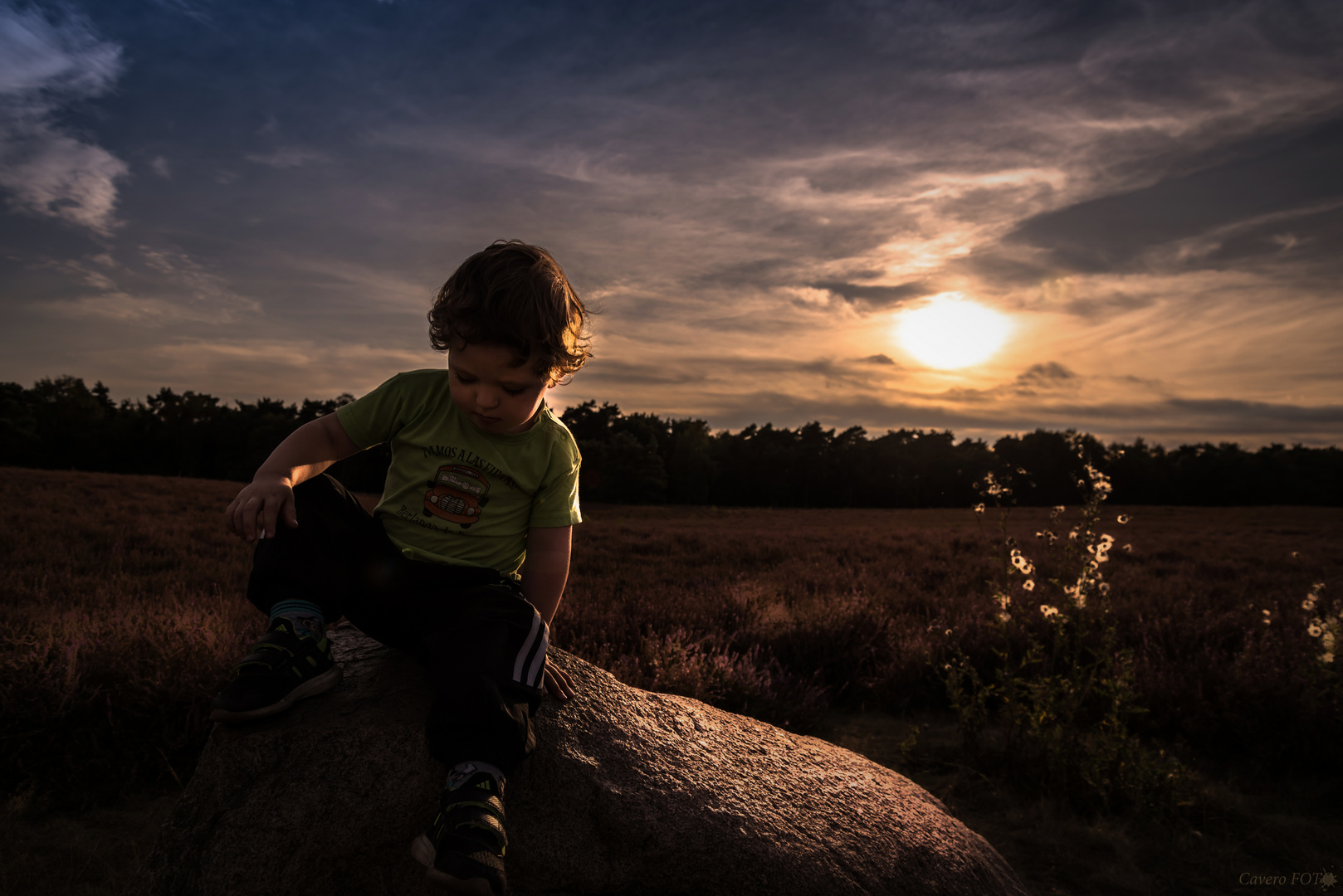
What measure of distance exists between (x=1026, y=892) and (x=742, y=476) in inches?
2125

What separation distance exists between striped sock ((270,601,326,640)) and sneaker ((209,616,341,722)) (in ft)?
0.04

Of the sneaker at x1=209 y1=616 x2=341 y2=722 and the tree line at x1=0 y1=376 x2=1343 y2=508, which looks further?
the tree line at x1=0 y1=376 x2=1343 y2=508

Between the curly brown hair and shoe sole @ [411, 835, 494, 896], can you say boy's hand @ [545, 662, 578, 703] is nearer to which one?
shoe sole @ [411, 835, 494, 896]

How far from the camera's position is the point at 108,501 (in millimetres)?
12234

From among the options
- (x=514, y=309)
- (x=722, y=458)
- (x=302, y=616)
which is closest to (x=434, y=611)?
(x=302, y=616)

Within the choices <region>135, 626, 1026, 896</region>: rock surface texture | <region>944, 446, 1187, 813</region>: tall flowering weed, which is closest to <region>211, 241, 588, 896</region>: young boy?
<region>135, 626, 1026, 896</region>: rock surface texture

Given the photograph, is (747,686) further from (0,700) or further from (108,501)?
(108,501)

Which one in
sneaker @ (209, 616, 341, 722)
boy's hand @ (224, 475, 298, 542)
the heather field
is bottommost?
the heather field

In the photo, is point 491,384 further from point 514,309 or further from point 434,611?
point 434,611

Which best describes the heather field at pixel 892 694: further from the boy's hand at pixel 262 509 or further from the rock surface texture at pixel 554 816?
the boy's hand at pixel 262 509

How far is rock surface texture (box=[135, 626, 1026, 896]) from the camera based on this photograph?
1.66 metres

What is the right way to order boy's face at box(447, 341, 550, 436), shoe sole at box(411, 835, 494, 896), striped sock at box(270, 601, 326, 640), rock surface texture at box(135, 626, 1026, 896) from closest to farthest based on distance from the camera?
shoe sole at box(411, 835, 494, 896), rock surface texture at box(135, 626, 1026, 896), striped sock at box(270, 601, 326, 640), boy's face at box(447, 341, 550, 436)

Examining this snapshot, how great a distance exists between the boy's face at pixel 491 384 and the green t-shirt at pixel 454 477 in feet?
0.49

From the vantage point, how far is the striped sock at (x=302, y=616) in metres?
1.93
